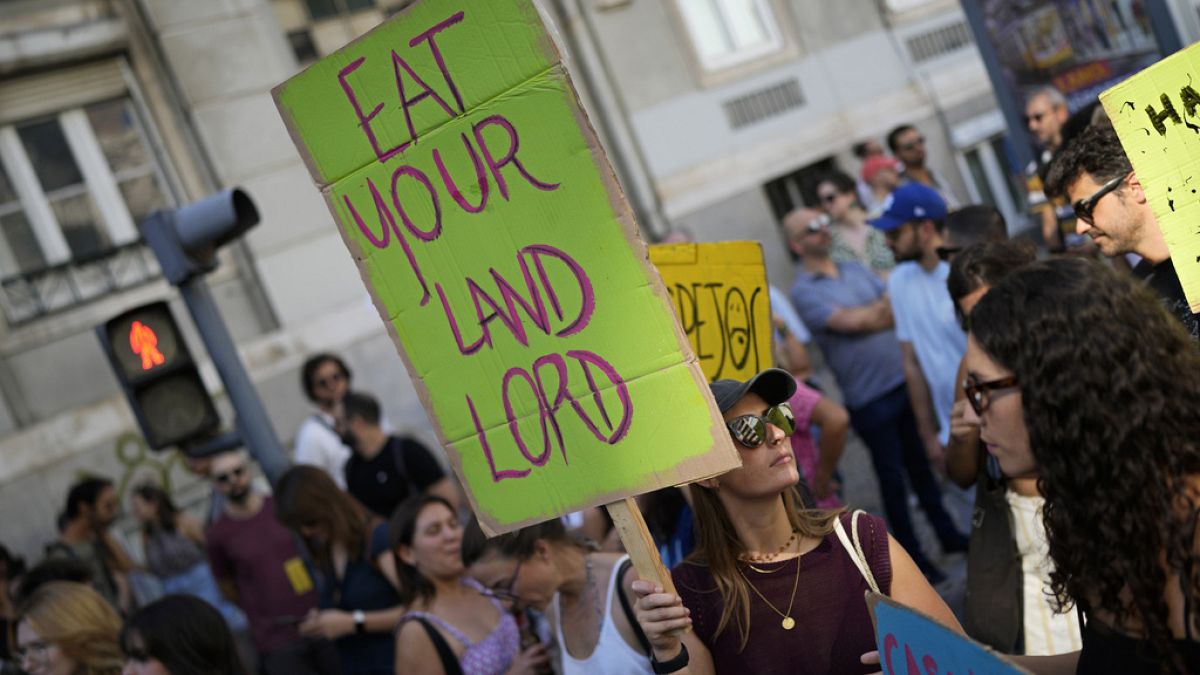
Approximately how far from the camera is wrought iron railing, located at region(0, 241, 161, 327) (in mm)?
9977

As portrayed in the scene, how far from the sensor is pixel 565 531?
3.73 m

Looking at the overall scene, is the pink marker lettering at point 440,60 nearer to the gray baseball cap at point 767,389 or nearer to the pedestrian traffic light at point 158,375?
the gray baseball cap at point 767,389

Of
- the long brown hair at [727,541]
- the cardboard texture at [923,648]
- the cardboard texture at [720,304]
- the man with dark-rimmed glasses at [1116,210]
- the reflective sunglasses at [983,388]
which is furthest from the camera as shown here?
the cardboard texture at [720,304]

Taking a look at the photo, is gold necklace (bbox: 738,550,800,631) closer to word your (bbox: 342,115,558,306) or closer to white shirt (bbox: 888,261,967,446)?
word your (bbox: 342,115,558,306)

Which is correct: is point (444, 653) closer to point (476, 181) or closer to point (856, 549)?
point (856, 549)

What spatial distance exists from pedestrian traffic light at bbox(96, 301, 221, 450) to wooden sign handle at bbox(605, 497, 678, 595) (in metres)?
4.08

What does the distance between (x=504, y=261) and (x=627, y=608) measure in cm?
109

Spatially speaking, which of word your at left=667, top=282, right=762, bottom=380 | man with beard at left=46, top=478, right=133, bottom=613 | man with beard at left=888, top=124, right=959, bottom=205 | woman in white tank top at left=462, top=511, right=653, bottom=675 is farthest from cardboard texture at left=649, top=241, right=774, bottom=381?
man with beard at left=46, top=478, right=133, bottom=613

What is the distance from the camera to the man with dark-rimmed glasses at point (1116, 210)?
3.13 metres

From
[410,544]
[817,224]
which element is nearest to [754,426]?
[410,544]

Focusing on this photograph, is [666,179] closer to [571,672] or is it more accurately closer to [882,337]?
[882,337]

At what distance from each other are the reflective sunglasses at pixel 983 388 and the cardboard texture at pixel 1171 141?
0.60 meters

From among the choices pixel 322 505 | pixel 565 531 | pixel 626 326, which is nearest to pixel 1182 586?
pixel 626 326

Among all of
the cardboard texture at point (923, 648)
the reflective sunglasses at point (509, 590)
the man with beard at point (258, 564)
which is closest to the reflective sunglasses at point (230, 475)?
the man with beard at point (258, 564)
